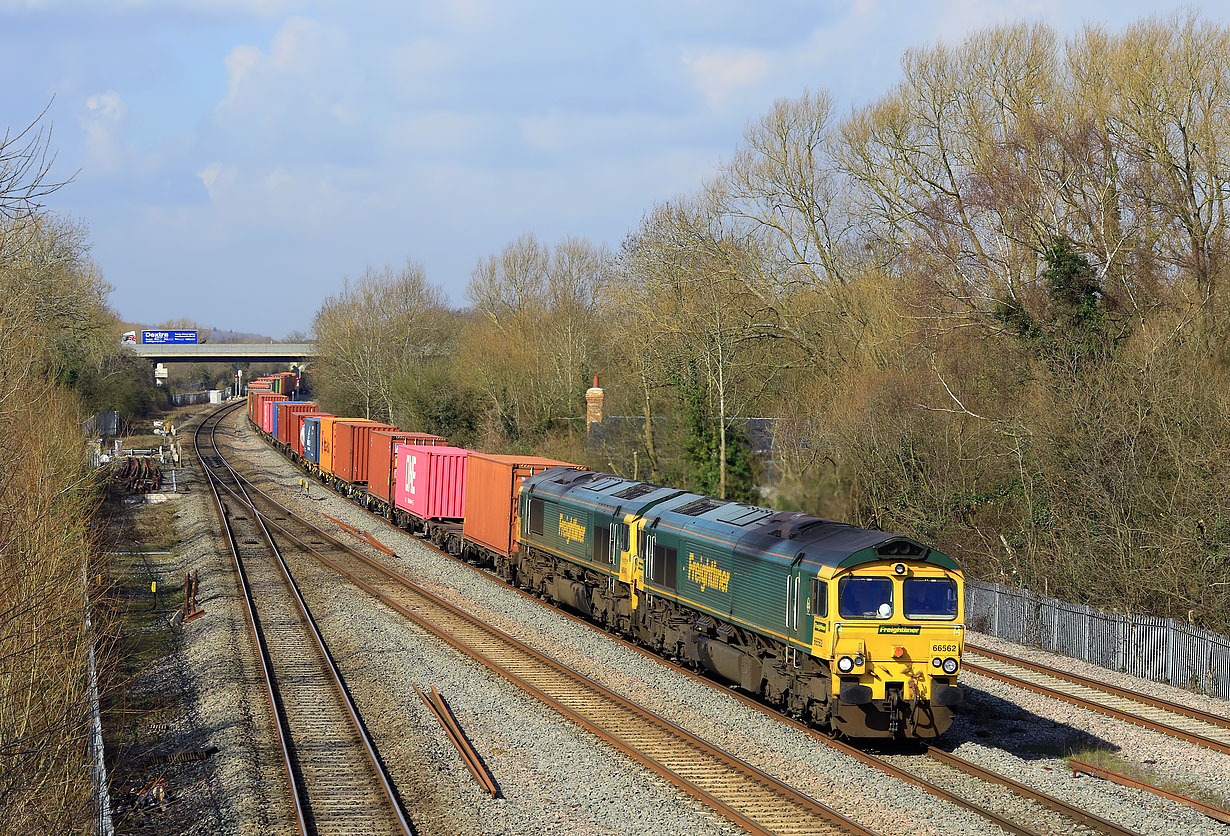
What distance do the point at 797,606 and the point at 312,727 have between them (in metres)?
7.65

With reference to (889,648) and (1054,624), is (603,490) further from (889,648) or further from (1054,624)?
(1054,624)

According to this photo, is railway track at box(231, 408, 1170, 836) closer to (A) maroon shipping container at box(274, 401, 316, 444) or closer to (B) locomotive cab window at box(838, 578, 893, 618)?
(B) locomotive cab window at box(838, 578, 893, 618)

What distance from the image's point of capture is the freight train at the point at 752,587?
14.4 m

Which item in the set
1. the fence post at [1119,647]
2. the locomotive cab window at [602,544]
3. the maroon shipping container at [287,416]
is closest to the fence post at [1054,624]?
the fence post at [1119,647]

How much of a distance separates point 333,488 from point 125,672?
34602 millimetres

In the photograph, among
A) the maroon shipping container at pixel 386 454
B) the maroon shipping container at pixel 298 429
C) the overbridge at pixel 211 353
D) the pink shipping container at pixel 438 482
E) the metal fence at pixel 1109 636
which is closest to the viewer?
the metal fence at pixel 1109 636

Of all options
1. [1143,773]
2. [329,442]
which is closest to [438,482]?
[329,442]

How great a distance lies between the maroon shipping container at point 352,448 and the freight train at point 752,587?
1649 cm

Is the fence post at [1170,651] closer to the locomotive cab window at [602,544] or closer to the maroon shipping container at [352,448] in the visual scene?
the locomotive cab window at [602,544]

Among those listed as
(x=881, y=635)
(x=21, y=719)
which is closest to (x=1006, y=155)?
(x=881, y=635)

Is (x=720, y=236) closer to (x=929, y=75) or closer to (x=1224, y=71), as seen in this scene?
(x=929, y=75)

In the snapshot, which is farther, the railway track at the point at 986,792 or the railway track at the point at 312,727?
the railway track at the point at 312,727

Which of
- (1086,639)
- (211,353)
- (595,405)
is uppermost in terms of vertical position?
(211,353)

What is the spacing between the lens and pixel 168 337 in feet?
431
